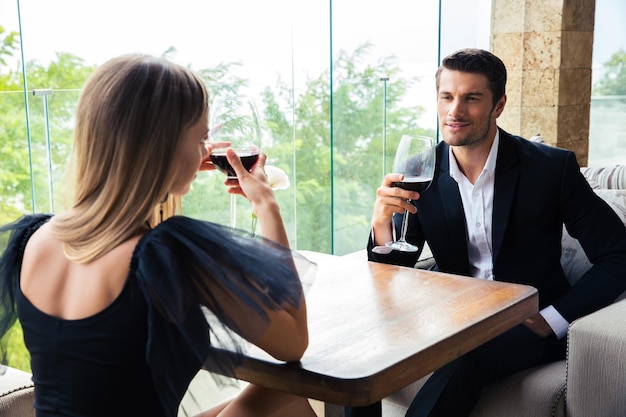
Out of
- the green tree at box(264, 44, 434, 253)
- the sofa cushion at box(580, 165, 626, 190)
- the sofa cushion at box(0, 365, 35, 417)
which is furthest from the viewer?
the green tree at box(264, 44, 434, 253)

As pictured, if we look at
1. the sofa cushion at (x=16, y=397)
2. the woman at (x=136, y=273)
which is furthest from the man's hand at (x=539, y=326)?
the sofa cushion at (x=16, y=397)

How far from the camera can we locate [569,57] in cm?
428

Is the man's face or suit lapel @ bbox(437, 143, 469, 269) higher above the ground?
the man's face

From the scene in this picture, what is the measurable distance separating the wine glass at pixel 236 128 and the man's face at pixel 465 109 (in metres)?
0.99

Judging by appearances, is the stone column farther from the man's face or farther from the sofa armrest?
the sofa armrest

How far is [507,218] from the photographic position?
8.04ft

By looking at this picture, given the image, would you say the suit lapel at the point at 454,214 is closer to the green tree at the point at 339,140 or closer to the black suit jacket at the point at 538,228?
the black suit jacket at the point at 538,228

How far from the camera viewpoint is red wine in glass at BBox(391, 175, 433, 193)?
80.4 inches

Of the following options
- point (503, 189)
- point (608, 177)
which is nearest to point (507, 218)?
point (503, 189)

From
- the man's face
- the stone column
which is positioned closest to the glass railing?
the stone column

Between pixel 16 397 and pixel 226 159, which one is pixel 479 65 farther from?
pixel 16 397

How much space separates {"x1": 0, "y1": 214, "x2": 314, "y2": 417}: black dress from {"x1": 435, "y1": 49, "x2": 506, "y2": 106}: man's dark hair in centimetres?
139

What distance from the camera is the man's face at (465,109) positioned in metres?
2.52

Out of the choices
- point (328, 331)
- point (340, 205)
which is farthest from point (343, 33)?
point (328, 331)
